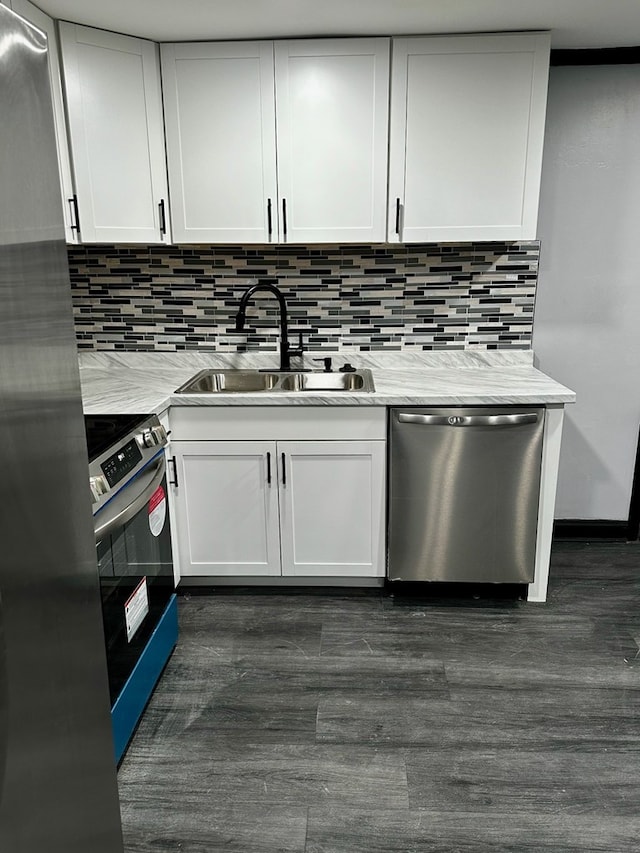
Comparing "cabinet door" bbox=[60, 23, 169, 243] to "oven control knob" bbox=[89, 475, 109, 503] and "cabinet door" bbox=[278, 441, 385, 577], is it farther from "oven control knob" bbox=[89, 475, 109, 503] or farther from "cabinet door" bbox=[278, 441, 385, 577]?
"oven control knob" bbox=[89, 475, 109, 503]

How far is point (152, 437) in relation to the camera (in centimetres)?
206

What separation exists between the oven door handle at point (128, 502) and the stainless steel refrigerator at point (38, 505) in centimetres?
81

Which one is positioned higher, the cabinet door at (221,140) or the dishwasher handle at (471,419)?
the cabinet door at (221,140)

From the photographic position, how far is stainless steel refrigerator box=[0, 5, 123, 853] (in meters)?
0.61

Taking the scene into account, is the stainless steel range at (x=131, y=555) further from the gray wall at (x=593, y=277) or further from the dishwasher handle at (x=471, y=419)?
the gray wall at (x=593, y=277)

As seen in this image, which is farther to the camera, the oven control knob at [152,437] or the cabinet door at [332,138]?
the cabinet door at [332,138]

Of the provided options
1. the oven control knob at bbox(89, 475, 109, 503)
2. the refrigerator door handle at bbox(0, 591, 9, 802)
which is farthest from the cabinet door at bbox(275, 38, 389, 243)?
the refrigerator door handle at bbox(0, 591, 9, 802)

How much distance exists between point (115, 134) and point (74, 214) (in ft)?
1.14

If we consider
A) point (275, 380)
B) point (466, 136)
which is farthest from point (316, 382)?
point (466, 136)

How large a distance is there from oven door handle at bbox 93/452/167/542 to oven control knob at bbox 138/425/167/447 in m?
0.07

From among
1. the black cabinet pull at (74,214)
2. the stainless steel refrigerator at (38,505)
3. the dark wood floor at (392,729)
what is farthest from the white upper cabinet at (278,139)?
the stainless steel refrigerator at (38,505)

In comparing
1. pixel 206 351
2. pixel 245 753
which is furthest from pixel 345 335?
pixel 245 753

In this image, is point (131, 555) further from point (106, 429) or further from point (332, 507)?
point (332, 507)

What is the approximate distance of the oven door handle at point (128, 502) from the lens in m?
1.66
